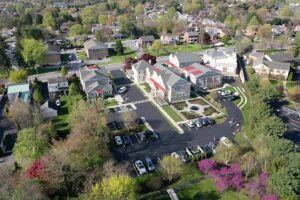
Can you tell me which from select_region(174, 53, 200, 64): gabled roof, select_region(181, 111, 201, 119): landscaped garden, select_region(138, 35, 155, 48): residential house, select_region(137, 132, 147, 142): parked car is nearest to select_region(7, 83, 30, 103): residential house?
select_region(137, 132, 147, 142): parked car

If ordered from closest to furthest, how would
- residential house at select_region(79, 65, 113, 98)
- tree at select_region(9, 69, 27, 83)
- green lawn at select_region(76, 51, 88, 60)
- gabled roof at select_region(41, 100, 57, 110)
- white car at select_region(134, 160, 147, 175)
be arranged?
white car at select_region(134, 160, 147, 175) → gabled roof at select_region(41, 100, 57, 110) → residential house at select_region(79, 65, 113, 98) → tree at select_region(9, 69, 27, 83) → green lawn at select_region(76, 51, 88, 60)

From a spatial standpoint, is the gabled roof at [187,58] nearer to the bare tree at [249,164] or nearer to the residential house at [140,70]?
the residential house at [140,70]

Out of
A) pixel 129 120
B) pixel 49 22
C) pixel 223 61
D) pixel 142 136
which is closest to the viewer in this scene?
pixel 142 136

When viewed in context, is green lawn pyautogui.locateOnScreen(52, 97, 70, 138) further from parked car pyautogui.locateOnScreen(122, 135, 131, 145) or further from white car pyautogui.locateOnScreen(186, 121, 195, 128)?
white car pyautogui.locateOnScreen(186, 121, 195, 128)

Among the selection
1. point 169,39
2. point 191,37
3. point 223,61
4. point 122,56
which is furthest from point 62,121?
point 191,37

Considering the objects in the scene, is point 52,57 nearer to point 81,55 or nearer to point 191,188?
point 81,55

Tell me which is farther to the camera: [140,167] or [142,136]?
[142,136]
